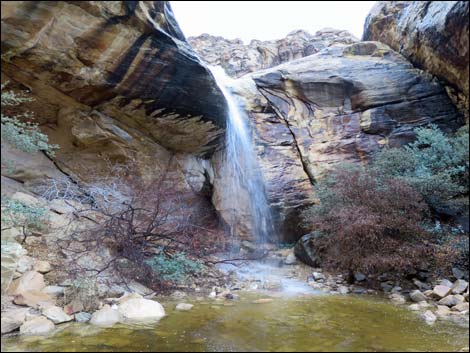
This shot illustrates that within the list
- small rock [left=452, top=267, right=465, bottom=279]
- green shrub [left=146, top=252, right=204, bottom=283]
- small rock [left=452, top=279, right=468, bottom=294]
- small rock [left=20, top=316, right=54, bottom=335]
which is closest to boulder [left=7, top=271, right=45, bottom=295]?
small rock [left=20, top=316, right=54, bottom=335]

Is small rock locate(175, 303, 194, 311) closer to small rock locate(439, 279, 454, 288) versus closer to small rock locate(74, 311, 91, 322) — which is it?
small rock locate(74, 311, 91, 322)

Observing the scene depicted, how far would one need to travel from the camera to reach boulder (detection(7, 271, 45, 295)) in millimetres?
4912

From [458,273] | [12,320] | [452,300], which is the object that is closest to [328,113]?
[458,273]

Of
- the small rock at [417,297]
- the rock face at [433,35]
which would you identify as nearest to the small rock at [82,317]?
the small rock at [417,297]

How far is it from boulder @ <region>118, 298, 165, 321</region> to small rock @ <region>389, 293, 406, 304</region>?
4170 mm

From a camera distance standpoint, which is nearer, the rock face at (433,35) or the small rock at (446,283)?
the small rock at (446,283)

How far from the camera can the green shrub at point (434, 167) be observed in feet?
26.2

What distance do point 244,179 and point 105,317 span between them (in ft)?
24.6

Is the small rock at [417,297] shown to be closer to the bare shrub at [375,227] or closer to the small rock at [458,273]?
the bare shrub at [375,227]

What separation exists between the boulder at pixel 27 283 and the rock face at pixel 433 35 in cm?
870

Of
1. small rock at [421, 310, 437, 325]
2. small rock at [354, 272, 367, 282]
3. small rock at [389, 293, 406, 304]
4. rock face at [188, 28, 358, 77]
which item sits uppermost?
rock face at [188, 28, 358, 77]

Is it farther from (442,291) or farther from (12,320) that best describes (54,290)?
(442,291)

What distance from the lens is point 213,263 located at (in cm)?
840

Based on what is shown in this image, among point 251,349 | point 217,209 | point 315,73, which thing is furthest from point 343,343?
point 315,73
